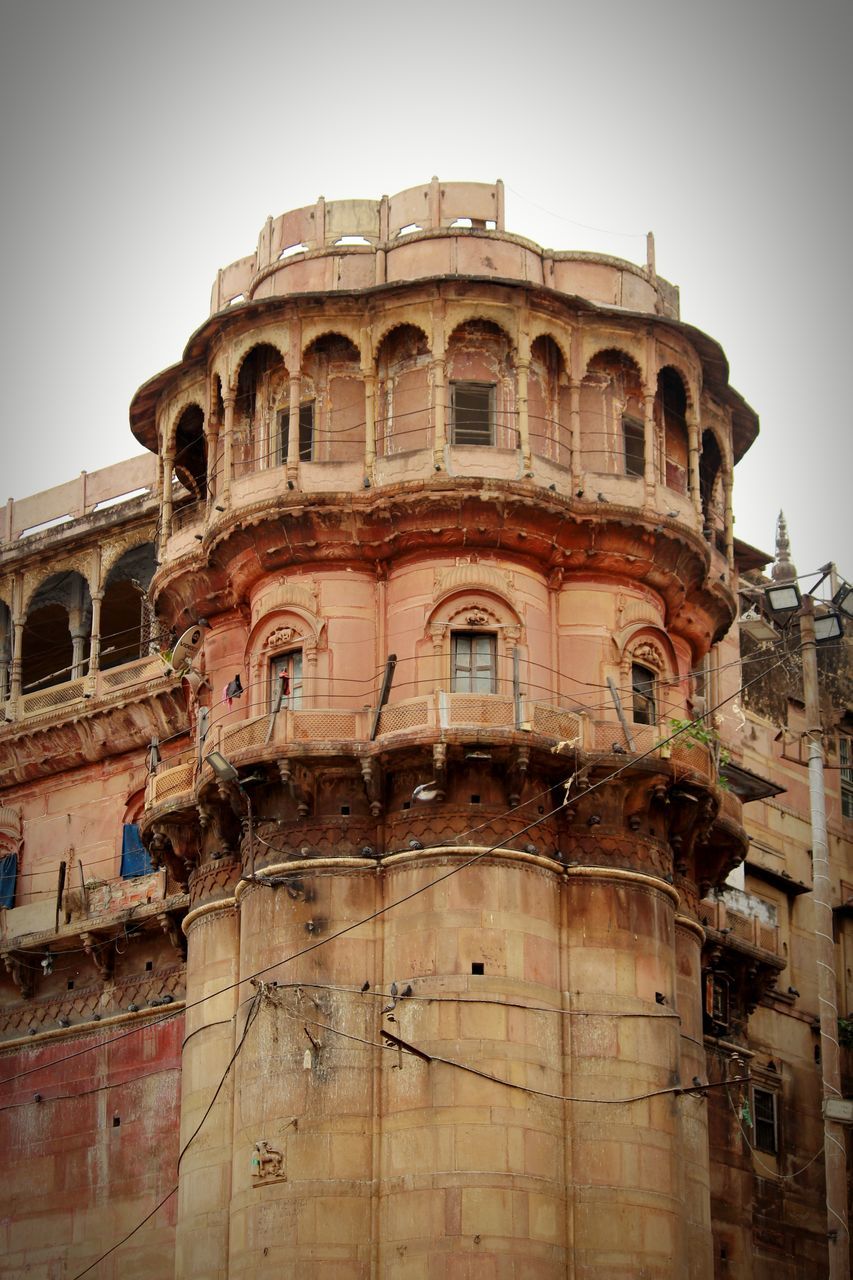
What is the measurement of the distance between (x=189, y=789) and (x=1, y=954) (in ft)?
26.4

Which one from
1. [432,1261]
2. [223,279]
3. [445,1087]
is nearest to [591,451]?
[223,279]

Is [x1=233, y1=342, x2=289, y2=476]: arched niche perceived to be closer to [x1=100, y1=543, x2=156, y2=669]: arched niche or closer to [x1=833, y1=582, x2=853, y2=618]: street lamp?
[x1=100, y1=543, x2=156, y2=669]: arched niche

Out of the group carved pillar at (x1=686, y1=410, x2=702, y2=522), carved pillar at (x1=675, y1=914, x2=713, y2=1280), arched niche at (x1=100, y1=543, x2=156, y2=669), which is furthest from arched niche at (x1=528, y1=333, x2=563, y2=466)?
arched niche at (x1=100, y1=543, x2=156, y2=669)

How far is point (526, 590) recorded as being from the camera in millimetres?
38281

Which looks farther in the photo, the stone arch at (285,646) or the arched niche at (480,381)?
the arched niche at (480,381)

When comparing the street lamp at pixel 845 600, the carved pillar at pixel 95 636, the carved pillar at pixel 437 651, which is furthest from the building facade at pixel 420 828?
the street lamp at pixel 845 600

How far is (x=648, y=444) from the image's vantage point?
Result: 1564 inches

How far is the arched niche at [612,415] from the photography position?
39.5 m

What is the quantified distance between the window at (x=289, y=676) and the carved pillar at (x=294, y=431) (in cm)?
288

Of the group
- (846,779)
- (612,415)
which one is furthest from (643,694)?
(846,779)

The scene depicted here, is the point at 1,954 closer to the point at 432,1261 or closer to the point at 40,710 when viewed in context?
the point at 40,710

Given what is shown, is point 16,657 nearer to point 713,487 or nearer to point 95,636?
point 95,636

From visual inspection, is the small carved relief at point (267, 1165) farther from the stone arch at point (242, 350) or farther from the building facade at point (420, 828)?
the stone arch at point (242, 350)

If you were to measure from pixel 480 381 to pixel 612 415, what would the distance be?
2375 millimetres
